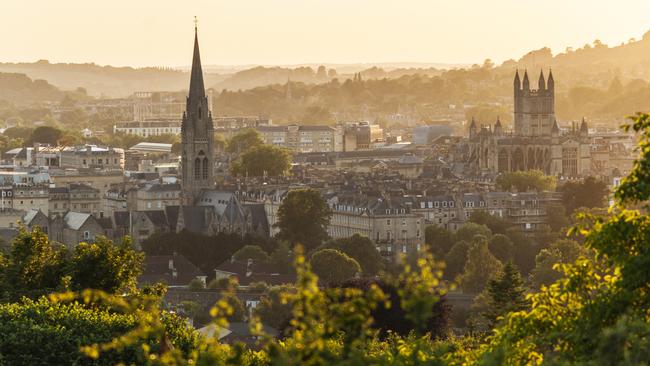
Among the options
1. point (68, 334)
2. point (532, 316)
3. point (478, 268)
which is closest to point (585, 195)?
point (478, 268)

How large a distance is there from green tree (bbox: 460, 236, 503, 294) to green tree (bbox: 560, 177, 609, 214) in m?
26.6

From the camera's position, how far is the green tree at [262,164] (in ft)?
409

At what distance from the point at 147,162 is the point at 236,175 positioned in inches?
1021

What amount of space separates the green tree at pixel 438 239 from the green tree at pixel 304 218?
194 inches

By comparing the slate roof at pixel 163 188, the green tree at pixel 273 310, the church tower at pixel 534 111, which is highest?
the church tower at pixel 534 111

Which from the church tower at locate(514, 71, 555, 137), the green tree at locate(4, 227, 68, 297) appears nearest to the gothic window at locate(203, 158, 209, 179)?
the church tower at locate(514, 71, 555, 137)

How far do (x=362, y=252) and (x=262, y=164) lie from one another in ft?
167

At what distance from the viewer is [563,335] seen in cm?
2016

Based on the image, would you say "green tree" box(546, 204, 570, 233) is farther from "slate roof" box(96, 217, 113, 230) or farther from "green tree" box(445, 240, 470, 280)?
"slate roof" box(96, 217, 113, 230)

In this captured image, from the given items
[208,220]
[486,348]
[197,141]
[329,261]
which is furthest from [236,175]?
[486,348]

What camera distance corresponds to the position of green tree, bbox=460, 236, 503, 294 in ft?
226

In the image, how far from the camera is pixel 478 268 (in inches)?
2798

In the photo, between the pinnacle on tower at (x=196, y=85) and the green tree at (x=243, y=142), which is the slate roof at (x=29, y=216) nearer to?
the pinnacle on tower at (x=196, y=85)

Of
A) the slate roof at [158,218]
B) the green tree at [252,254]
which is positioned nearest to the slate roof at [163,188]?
the slate roof at [158,218]
